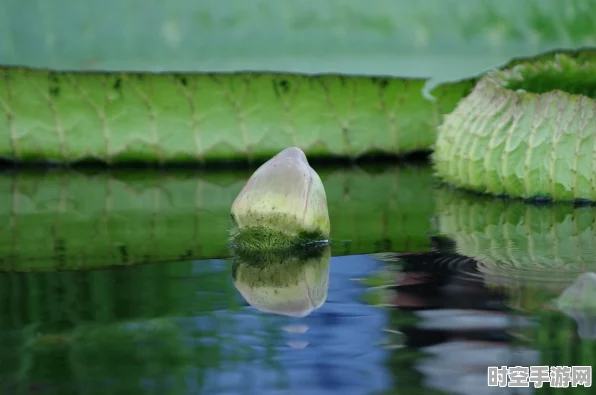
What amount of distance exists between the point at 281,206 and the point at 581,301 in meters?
0.52

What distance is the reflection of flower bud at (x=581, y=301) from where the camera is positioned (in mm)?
1198

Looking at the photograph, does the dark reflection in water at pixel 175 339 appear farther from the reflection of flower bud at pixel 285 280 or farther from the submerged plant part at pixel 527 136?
the submerged plant part at pixel 527 136

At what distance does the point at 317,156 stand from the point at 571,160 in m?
0.90

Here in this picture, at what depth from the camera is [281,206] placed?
1.61 m

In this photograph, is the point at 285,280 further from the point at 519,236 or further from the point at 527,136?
the point at 527,136

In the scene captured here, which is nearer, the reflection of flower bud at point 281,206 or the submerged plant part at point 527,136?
the reflection of flower bud at point 281,206

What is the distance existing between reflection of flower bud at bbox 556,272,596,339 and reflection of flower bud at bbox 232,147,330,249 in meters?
0.48

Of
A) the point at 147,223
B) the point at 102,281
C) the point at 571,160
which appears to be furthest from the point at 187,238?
the point at 571,160

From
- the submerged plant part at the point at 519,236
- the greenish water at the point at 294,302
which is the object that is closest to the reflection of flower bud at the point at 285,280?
the greenish water at the point at 294,302

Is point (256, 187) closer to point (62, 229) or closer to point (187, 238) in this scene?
point (187, 238)

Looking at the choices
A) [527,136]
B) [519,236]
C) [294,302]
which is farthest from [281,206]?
[527,136]

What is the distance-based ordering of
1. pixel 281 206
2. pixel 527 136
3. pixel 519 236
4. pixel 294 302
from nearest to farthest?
pixel 294 302 → pixel 281 206 → pixel 519 236 → pixel 527 136

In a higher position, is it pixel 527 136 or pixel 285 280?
pixel 527 136

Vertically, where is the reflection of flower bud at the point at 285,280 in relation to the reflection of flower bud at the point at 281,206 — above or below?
below
